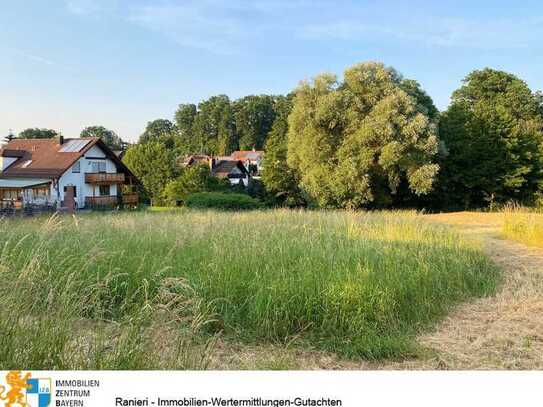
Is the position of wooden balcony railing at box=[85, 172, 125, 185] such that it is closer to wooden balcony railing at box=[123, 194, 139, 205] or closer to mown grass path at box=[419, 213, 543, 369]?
wooden balcony railing at box=[123, 194, 139, 205]

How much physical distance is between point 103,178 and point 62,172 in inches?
133

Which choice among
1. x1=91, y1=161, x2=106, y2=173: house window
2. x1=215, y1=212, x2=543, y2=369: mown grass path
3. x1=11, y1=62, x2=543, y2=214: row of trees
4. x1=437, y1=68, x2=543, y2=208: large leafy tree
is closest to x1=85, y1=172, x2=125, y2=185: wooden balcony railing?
x1=91, y1=161, x2=106, y2=173: house window

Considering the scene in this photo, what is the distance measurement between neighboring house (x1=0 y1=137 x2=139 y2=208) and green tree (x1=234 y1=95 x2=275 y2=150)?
36.6 m

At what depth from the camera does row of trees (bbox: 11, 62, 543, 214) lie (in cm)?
1948

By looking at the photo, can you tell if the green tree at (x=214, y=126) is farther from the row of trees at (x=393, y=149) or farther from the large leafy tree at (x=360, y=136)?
the large leafy tree at (x=360, y=136)

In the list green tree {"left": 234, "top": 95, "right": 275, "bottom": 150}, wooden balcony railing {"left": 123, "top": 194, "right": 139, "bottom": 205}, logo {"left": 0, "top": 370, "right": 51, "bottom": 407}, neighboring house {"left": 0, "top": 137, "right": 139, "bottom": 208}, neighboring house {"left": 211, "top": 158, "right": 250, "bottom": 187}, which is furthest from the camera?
green tree {"left": 234, "top": 95, "right": 275, "bottom": 150}

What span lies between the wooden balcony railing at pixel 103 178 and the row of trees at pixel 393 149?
12.7 ft

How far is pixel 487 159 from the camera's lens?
2417 cm

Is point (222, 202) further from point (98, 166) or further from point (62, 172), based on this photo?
point (98, 166)

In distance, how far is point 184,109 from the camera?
69125mm

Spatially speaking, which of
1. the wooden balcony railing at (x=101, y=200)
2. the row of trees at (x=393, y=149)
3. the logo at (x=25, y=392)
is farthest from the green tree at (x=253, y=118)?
the logo at (x=25, y=392)

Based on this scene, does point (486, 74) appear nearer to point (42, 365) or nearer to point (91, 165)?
point (91, 165)

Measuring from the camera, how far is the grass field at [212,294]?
→ 2.50 meters

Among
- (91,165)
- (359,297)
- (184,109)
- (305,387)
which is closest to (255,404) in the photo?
(305,387)
